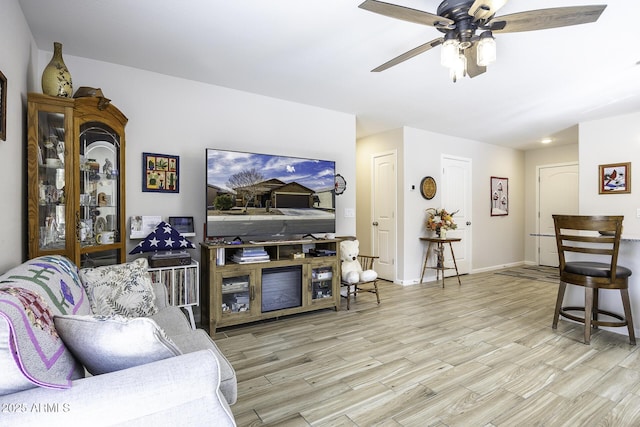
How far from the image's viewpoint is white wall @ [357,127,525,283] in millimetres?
5090

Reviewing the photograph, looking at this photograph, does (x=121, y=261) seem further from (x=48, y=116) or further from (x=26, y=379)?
(x=26, y=379)

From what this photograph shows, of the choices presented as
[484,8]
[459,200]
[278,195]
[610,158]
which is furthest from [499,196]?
[484,8]

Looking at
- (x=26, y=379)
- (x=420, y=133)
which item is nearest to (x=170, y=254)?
(x=26, y=379)

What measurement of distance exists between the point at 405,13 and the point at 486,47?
0.55 m

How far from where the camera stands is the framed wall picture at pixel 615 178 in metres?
4.41

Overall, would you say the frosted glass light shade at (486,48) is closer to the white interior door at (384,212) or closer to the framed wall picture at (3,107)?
the framed wall picture at (3,107)

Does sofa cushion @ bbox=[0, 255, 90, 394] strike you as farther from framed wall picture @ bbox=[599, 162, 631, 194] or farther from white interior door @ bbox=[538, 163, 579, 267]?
white interior door @ bbox=[538, 163, 579, 267]

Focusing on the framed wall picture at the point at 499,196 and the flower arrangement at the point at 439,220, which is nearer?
the flower arrangement at the point at 439,220

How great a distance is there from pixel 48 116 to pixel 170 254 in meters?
1.34

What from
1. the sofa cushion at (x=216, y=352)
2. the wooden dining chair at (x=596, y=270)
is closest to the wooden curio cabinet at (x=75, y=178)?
the sofa cushion at (x=216, y=352)

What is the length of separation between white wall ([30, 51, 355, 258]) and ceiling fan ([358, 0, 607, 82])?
2148 millimetres

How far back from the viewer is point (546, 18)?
1.73m

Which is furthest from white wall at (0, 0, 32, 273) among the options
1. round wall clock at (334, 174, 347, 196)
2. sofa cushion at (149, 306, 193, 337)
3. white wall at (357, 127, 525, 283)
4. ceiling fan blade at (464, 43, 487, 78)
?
white wall at (357, 127, 525, 283)

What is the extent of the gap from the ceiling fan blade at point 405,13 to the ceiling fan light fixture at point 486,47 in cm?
21
